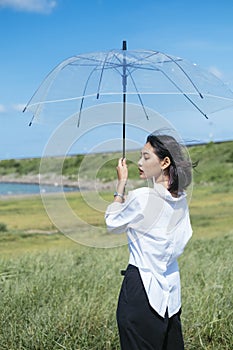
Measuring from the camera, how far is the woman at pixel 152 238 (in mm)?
2129

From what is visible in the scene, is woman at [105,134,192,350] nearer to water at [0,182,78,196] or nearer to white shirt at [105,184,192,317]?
white shirt at [105,184,192,317]

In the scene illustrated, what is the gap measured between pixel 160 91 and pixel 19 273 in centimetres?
240

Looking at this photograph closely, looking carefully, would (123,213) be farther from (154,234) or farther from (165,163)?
(165,163)

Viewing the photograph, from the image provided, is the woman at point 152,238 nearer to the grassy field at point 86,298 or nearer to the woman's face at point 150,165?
the woman's face at point 150,165

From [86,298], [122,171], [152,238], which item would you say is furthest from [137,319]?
[86,298]

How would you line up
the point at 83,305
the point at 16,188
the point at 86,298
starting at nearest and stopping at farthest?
the point at 83,305
the point at 86,298
the point at 16,188

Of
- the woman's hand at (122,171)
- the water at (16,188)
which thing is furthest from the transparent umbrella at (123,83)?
the water at (16,188)

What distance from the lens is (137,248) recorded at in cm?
216

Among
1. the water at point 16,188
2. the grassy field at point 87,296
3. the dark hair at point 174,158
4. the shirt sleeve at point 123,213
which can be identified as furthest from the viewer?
the water at point 16,188

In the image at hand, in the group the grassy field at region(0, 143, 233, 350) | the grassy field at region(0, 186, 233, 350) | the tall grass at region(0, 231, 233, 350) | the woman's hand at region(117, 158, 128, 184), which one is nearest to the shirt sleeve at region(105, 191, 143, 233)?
the woman's hand at region(117, 158, 128, 184)

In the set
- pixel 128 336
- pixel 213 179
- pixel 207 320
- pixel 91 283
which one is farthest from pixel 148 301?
pixel 213 179

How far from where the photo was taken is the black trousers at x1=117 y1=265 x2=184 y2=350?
2.16 meters

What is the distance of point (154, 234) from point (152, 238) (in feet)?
0.06

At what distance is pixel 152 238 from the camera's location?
216cm
